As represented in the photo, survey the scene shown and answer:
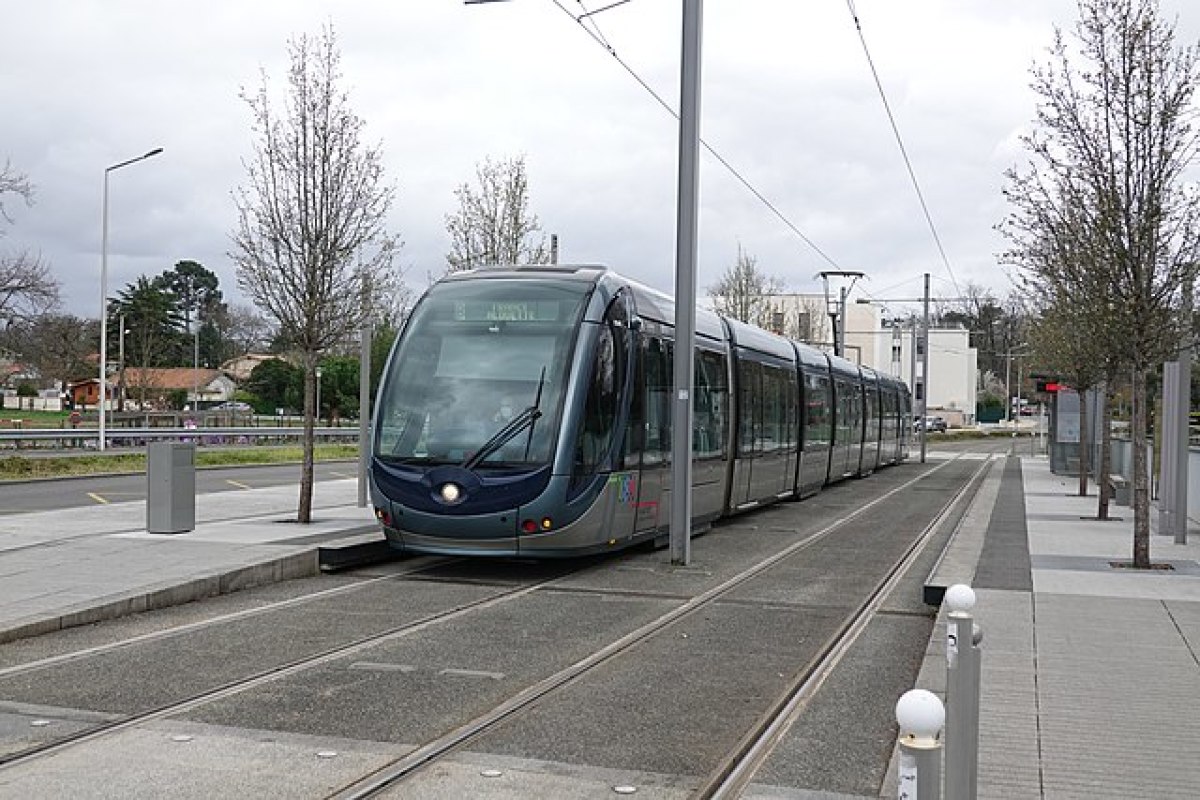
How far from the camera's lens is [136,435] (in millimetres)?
41781

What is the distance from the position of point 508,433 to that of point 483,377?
0.70m

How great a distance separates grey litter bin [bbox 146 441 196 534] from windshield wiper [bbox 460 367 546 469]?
14.0 feet

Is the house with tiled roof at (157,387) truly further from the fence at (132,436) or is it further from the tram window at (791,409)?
the tram window at (791,409)

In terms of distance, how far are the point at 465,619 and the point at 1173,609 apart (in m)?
6.01

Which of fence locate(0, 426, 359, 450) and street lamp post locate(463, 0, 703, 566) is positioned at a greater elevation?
street lamp post locate(463, 0, 703, 566)

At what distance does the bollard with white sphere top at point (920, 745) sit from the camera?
3.51 metres

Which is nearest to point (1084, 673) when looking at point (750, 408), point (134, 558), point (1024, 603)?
point (1024, 603)

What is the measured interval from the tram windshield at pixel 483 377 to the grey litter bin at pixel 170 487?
3.35 metres

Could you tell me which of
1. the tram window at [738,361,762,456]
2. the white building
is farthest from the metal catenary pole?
the white building

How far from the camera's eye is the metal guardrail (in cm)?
3706

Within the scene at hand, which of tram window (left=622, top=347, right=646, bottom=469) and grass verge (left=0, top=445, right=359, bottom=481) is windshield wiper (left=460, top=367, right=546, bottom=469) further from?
grass verge (left=0, top=445, right=359, bottom=481)

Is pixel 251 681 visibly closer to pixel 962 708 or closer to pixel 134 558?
pixel 962 708

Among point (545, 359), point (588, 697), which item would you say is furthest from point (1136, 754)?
point (545, 359)

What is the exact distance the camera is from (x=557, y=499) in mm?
12578
